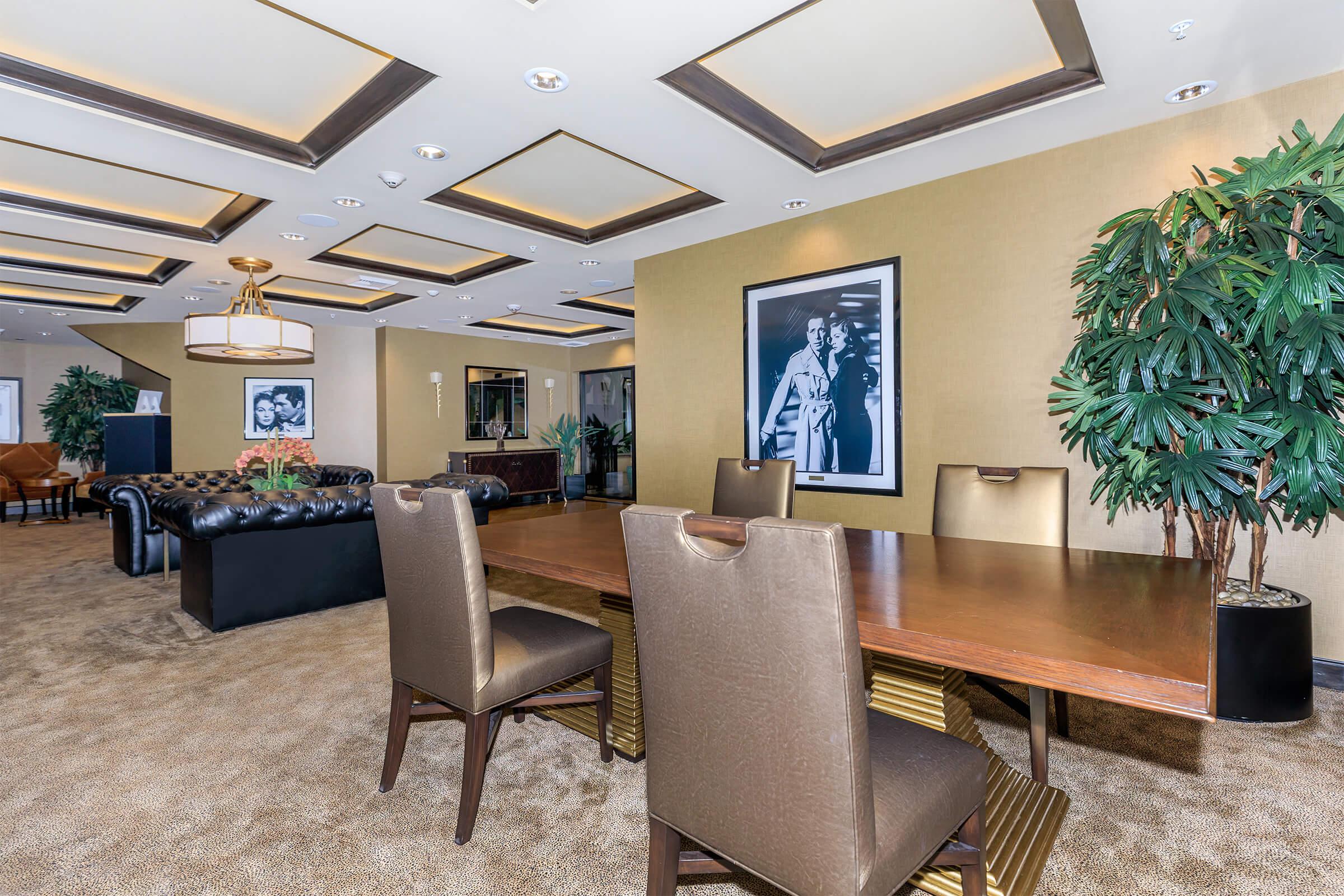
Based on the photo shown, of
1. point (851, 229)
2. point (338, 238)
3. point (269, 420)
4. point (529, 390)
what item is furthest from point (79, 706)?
point (529, 390)

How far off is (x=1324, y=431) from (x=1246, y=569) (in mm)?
988

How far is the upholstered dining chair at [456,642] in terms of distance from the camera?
63.6 inches

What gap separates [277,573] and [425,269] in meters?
3.32

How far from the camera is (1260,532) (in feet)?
8.01

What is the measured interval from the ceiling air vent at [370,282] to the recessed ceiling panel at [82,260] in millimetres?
1237

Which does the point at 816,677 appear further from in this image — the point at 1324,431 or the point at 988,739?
the point at 1324,431

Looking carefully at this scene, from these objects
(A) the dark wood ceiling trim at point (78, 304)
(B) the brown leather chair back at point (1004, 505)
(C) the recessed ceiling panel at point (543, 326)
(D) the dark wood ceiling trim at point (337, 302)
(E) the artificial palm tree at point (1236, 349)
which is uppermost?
(C) the recessed ceiling panel at point (543, 326)

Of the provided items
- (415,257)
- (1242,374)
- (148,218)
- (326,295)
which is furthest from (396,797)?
(326,295)

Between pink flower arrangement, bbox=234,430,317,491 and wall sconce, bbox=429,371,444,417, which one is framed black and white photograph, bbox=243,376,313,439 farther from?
pink flower arrangement, bbox=234,430,317,491

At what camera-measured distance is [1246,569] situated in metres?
2.82

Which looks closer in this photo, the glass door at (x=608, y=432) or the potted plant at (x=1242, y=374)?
the potted plant at (x=1242, y=374)

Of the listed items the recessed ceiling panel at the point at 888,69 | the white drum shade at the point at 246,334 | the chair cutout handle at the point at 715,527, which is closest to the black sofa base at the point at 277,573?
the white drum shade at the point at 246,334

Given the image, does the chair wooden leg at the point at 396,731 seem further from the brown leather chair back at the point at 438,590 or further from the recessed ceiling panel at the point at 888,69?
the recessed ceiling panel at the point at 888,69

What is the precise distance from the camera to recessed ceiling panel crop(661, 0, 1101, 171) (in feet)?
7.91
